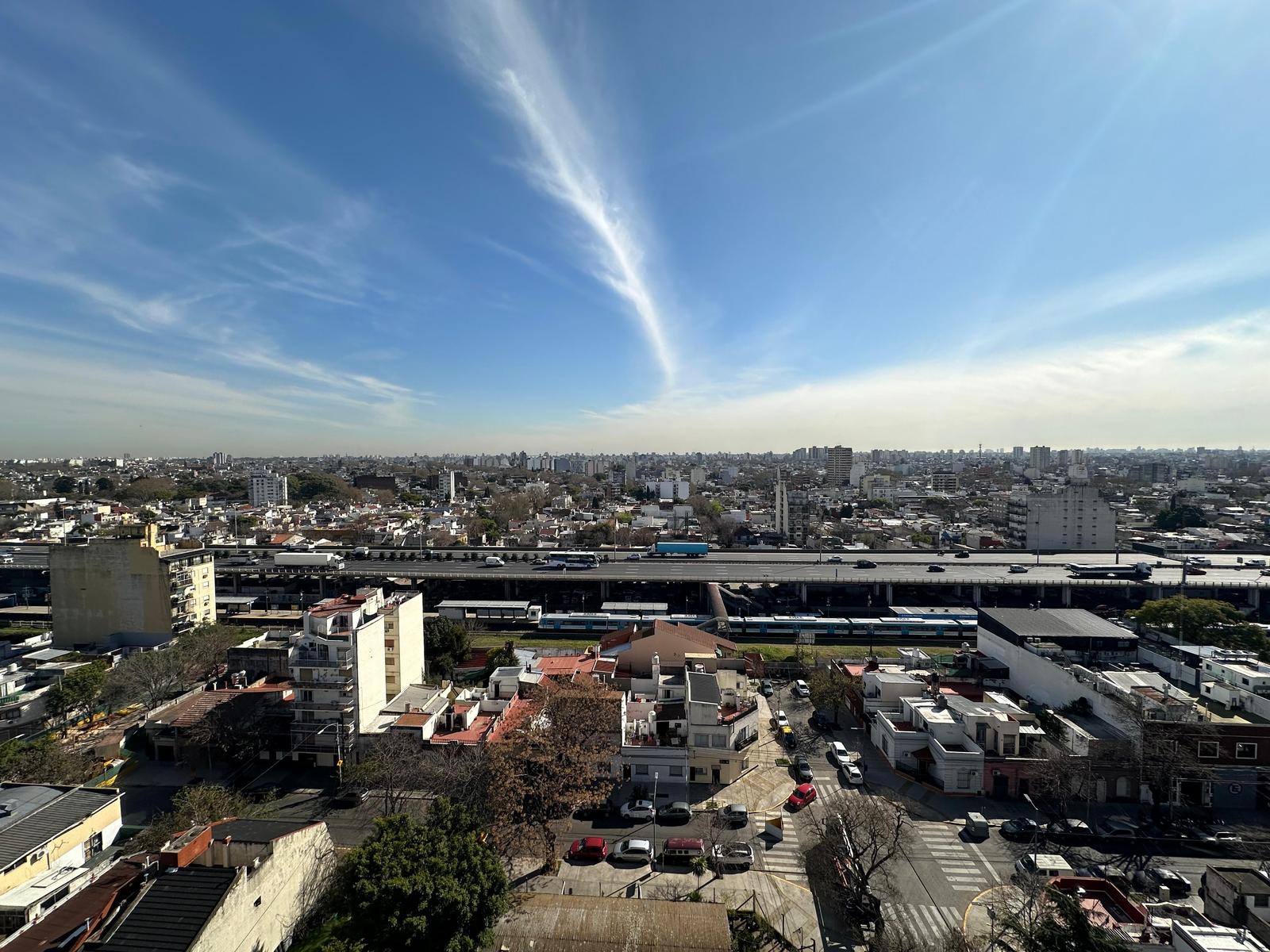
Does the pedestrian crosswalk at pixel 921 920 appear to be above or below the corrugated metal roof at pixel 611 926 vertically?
below

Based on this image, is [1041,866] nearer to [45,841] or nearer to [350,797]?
[350,797]

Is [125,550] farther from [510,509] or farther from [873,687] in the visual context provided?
[510,509]

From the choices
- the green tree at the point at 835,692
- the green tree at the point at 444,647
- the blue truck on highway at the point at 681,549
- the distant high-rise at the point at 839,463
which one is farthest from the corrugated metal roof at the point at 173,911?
the distant high-rise at the point at 839,463

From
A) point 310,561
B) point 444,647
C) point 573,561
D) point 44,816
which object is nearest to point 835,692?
point 444,647

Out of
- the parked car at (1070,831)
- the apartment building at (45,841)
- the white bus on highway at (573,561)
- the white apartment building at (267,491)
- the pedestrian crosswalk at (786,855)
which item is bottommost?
the pedestrian crosswalk at (786,855)

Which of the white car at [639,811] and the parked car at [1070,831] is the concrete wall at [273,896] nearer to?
the white car at [639,811]
